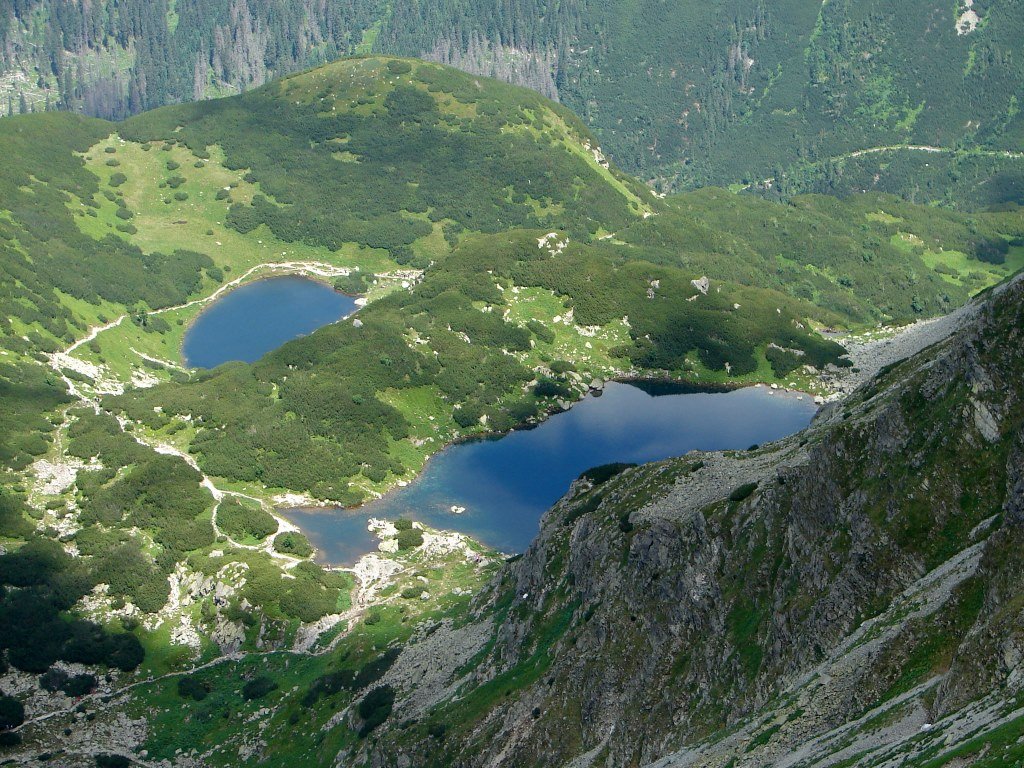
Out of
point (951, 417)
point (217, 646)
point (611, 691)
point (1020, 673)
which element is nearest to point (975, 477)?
point (951, 417)

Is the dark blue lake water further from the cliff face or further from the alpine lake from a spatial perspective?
the cliff face

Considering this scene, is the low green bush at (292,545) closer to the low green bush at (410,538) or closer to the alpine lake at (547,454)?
the alpine lake at (547,454)

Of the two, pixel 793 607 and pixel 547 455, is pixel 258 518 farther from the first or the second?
pixel 793 607

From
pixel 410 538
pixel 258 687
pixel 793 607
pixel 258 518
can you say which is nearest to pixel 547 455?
pixel 410 538

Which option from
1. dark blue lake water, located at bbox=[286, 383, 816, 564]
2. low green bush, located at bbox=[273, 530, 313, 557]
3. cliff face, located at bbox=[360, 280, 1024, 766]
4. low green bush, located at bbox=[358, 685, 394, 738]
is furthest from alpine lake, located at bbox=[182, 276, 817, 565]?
cliff face, located at bbox=[360, 280, 1024, 766]

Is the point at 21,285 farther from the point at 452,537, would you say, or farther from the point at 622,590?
the point at 622,590

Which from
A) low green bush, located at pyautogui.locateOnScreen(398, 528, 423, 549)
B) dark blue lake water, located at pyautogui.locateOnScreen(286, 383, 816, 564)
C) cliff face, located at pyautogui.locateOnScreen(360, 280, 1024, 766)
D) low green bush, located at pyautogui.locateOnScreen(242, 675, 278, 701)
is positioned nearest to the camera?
cliff face, located at pyautogui.locateOnScreen(360, 280, 1024, 766)

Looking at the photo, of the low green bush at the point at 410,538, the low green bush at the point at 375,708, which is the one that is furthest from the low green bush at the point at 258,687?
the low green bush at the point at 410,538
